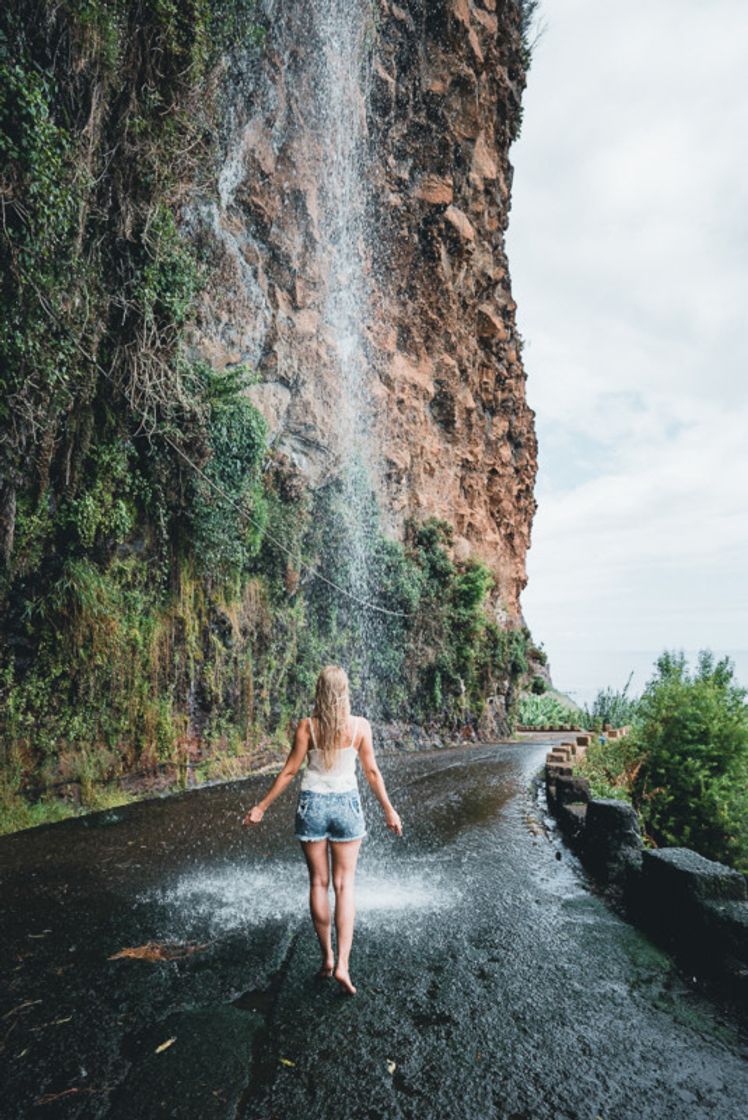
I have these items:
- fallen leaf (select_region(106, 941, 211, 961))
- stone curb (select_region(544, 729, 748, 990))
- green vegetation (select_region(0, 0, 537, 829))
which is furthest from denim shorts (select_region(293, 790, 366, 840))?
green vegetation (select_region(0, 0, 537, 829))

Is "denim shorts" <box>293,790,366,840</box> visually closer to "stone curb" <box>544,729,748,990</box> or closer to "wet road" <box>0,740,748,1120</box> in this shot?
"wet road" <box>0,740,748,1120</box>

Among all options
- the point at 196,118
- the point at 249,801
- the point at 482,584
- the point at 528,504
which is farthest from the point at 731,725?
the point at 528,504

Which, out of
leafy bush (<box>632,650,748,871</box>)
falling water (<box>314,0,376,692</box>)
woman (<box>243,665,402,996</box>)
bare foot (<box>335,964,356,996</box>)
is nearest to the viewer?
bare foot (<box>335,964,356,996</box>)

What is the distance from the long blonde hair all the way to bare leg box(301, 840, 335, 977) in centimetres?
48

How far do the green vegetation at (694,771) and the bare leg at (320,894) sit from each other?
16.8 feet

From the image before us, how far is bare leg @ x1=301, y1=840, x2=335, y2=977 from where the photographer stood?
128 inches

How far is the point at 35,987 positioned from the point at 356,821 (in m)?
1.99

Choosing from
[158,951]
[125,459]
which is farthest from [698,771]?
[125,459]

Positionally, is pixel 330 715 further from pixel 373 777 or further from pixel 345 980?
pixel 345 980

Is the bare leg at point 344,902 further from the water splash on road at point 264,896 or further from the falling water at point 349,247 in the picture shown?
the falling water at point 349,247

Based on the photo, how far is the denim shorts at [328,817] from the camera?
128 inches

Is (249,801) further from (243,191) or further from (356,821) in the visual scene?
(243,191)

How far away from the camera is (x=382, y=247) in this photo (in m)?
17.7

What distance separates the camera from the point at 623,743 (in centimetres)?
919
